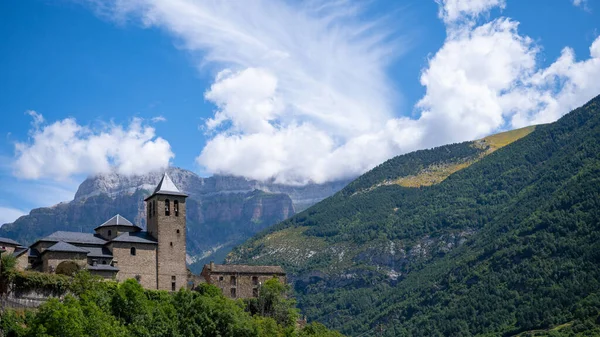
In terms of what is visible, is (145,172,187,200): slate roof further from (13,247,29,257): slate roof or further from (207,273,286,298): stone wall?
(13,247,29,257): slate roof

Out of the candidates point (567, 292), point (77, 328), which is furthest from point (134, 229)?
point (567, 292)

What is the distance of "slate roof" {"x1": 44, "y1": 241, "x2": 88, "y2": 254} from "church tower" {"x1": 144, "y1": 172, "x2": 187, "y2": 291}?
8464mm

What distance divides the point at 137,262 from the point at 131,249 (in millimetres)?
1483

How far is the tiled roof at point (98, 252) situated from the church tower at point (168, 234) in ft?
16.7

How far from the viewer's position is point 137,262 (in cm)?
8125

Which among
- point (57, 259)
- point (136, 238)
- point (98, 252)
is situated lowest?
point (57, 259)

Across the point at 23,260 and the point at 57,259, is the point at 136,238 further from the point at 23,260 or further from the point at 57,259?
the point at 23,260

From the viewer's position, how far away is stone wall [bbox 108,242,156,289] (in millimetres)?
80375

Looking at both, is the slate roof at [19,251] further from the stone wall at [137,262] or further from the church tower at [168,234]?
the church tower at [168,234]

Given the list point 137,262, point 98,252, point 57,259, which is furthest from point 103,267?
point 57,259

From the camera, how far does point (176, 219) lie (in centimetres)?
8531

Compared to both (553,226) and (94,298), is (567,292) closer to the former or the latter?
(553,226)

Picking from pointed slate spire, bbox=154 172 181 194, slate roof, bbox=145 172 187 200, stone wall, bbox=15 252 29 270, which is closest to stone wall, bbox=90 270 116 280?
stone wall, bbox=15 252 29 270

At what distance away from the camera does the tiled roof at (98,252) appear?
260ft
